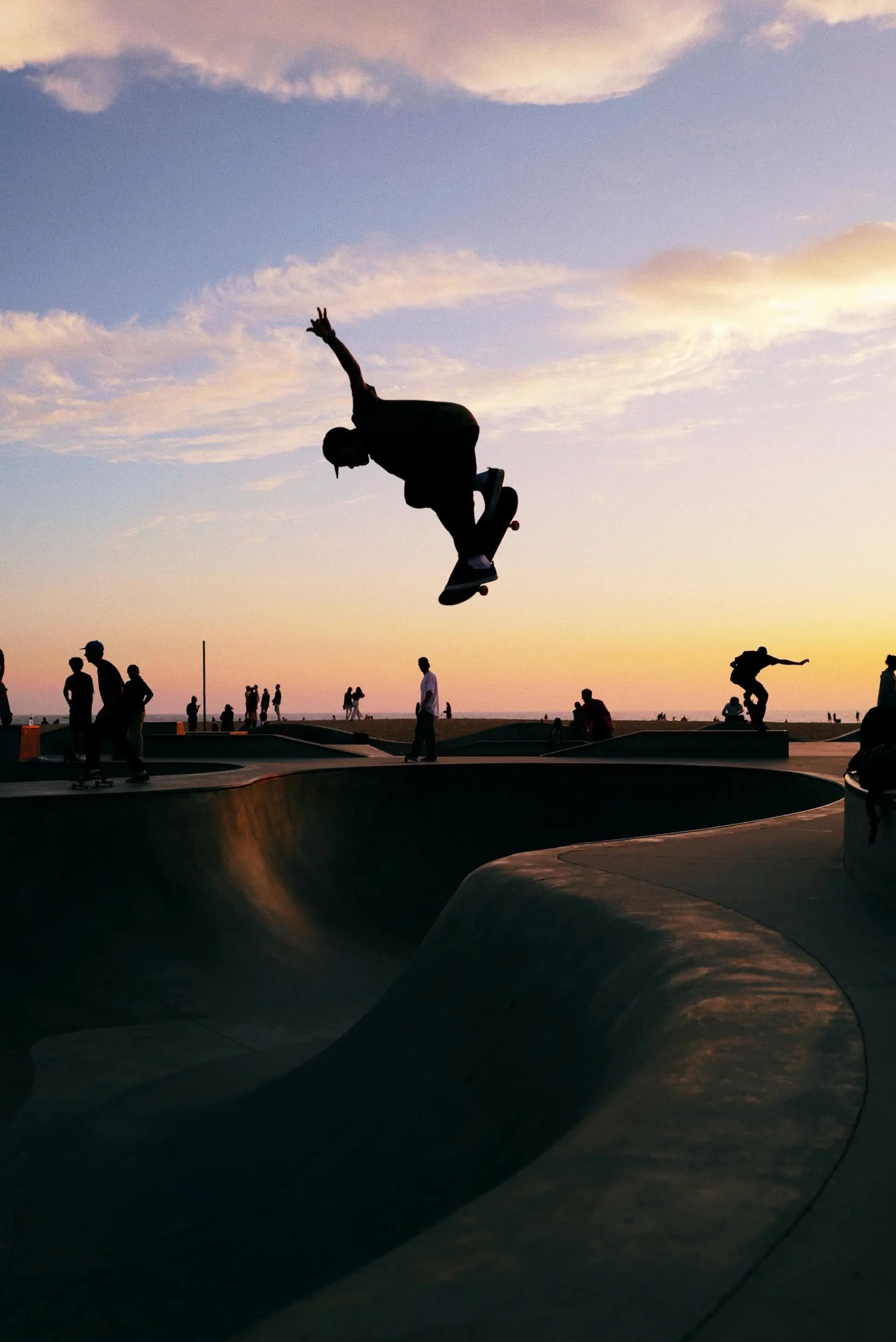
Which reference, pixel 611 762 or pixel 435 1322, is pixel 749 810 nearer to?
pixel 611 762

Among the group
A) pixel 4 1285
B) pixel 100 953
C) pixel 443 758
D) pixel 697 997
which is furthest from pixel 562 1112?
pixel 443 758

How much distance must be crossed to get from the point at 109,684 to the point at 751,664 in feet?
46.9

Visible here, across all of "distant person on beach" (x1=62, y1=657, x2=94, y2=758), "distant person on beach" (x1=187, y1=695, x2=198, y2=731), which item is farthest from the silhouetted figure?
"distant person on beach" (x1=187, y1=695, x2=198, y2=731)

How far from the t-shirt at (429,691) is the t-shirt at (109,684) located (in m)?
5.77

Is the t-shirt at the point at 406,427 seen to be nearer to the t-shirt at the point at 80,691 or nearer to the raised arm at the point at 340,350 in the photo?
A: the raised arm at the point at 340,350

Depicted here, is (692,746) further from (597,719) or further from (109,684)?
(109,684)

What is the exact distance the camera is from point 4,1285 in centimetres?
458

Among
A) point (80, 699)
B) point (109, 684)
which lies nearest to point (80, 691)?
point (80, 699)

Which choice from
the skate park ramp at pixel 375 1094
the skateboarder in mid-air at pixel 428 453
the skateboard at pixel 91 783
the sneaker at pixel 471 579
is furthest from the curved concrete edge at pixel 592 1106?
the skateboard at pixel 91 783

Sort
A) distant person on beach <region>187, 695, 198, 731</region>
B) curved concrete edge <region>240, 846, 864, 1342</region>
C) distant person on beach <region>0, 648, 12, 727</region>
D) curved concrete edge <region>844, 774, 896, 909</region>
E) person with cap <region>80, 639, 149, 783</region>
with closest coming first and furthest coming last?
curved concrete edge <region>240, 846, 864, 1342</region>
curved concrete edge <region>844, 774, 896, 909</region>
person with cap <region>80, 639, 149, 783</region>
distant person on beach <region>0, 648, 12, 727</region>
distant person on beach <region>187, 695, 198, 731</region>

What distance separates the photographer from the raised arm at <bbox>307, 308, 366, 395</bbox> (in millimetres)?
10078

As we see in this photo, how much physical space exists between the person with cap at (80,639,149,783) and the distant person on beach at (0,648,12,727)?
26.0ft

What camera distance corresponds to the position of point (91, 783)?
11.4m

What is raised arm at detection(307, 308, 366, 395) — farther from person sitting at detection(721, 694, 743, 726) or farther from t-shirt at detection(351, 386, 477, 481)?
person sitting at detection(721, 694, 743, 726)
